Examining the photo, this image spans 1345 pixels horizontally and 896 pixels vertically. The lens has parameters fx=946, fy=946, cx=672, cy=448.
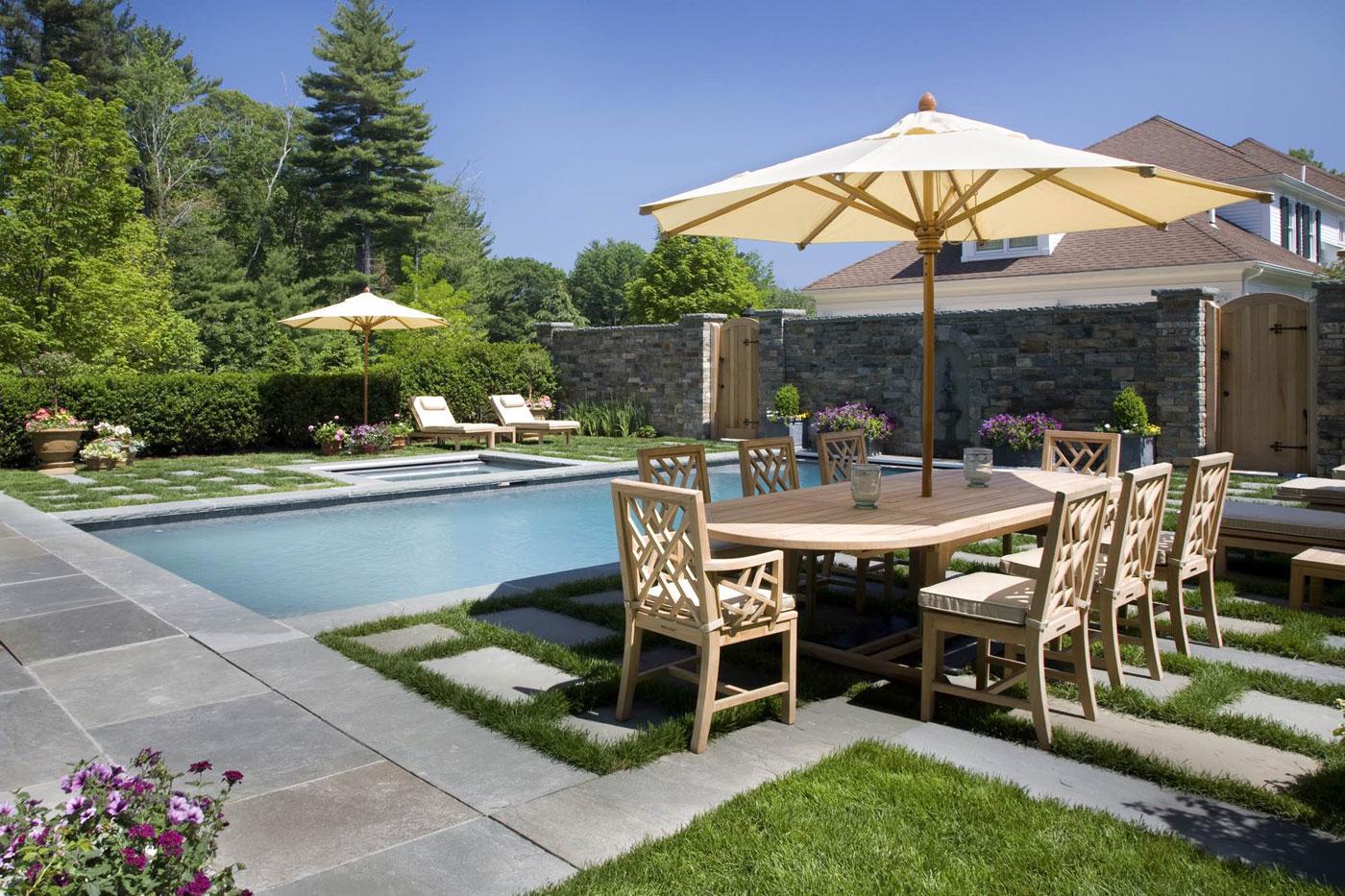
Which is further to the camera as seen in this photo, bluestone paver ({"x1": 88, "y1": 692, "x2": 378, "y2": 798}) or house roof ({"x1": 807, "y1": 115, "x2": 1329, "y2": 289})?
house roof ({"x1": 807, "y1": 115, "x2": 1329, "y2": 289})

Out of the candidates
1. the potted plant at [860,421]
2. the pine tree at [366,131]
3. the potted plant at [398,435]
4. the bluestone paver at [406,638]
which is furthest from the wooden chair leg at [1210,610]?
the pine tree at [366,131]

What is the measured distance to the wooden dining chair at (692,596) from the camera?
3141 millimetres

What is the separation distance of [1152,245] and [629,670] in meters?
17.8

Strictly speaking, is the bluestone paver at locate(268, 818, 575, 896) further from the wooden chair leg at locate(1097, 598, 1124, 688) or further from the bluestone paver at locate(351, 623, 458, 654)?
the wooden chair leg at locate(1097, 598, 1124, 688)

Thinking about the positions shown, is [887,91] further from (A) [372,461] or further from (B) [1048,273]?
(A) [372,461]

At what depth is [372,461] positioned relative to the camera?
491 inches

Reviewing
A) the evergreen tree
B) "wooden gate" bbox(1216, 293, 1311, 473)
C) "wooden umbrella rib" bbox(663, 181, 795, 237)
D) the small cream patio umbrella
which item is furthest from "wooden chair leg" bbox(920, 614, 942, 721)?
the evergreen tree

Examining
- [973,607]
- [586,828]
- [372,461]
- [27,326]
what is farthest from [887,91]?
[586,828]

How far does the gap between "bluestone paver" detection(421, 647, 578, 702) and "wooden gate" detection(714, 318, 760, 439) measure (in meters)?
11.8

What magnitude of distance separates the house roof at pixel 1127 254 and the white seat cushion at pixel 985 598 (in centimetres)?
1432

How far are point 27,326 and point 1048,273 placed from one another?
1698 centimetres

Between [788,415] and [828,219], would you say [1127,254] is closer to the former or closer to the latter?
[788,415]

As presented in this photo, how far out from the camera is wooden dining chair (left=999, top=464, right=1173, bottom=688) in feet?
12.1

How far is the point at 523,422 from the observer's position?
1566 centimetres
